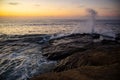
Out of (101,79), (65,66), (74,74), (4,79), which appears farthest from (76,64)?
(4,79)

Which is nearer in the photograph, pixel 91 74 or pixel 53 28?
pixel 91 74

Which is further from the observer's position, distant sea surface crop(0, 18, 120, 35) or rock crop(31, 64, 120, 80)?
distant sea surface crop(0, 18, 120, 35)

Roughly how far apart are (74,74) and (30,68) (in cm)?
365

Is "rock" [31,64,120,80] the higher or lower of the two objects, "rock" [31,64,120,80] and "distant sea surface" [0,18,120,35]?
the higher

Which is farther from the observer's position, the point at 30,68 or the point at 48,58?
A: the point at 48,58

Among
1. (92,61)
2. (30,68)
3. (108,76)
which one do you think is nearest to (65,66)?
(92,61)

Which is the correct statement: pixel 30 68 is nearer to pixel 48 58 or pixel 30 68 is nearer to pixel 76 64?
pixel 48 58

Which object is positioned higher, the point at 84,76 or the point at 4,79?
the point at 84,76

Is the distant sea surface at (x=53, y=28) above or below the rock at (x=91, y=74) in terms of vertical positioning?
below

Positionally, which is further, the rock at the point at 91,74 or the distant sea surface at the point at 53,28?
the distant sea surface at the point at 53,28

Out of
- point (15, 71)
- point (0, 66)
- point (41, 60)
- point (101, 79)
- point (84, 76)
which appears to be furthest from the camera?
point (41, 60)

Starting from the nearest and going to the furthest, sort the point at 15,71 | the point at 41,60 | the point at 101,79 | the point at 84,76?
the point at 101,79 < the point at 84,76 < the point at 15,71 < the point at 41,60

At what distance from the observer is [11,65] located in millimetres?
7785

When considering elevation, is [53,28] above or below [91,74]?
below
